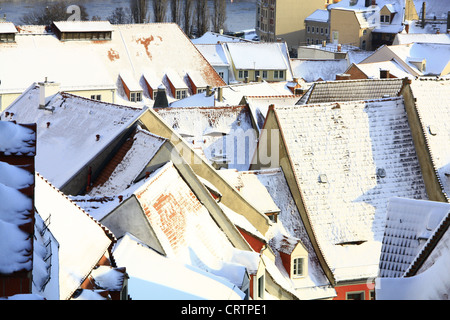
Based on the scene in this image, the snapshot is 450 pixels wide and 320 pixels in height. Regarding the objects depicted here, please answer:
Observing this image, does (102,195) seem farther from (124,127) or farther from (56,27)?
(56,27)

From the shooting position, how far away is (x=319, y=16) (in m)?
91.0

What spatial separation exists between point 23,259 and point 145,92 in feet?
135

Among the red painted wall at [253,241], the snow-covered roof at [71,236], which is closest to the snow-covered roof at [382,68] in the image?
the red painted wall at [253,241]

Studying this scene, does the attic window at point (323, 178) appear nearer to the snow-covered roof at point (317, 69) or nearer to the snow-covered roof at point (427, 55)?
the snow-covered roof at point (427, 55)

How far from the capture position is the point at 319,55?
7462 cm

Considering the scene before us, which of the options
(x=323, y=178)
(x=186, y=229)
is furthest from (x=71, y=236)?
(x=323, y=178)

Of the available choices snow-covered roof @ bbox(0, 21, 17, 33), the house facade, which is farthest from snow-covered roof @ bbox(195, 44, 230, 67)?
the house facade

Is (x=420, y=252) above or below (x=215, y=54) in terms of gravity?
above

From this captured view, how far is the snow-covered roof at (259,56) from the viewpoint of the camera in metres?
61.4

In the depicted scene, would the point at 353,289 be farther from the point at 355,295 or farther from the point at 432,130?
the point at 432,130

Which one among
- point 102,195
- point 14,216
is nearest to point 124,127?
point 102,195

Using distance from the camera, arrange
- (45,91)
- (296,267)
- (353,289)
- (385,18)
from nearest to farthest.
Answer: (296,267), (353,289), (45,91), (385,18)

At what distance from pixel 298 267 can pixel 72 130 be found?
20.2ft

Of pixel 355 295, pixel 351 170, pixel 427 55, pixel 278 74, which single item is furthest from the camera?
Result: pixel 278 74
